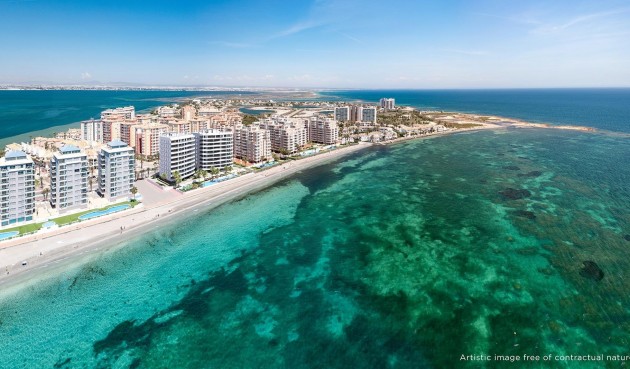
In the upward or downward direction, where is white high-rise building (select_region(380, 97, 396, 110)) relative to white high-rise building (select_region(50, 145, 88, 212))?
upward

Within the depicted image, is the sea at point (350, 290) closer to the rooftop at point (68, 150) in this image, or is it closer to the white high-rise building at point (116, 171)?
the white high-rise building at point (116, 171)

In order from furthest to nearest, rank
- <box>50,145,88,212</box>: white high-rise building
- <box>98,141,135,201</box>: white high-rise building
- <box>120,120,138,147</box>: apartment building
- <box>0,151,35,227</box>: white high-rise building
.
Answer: <box>120,120,138,147</box>: apartment building, <box>98,141,135,201</box>: white high-rise building, <box>50,145,88,212</box>: white high-rise building, <box>0,151,35,227</box>: white high-rise building

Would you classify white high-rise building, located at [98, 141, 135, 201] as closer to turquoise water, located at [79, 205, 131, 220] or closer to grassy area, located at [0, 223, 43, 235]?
turquoise water, located at [79, 205, 131, 220]

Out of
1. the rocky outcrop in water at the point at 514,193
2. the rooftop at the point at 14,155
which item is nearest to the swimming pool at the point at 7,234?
the rooftop at the point at 14,155

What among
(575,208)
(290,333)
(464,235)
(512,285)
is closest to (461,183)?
(575,208)

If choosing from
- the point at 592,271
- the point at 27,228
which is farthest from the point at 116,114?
the point at 592,271

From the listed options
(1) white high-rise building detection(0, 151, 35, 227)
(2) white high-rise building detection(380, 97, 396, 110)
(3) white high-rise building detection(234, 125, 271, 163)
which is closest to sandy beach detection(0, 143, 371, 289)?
(1) white high-rise building detection(0, 151, 35, 227)
